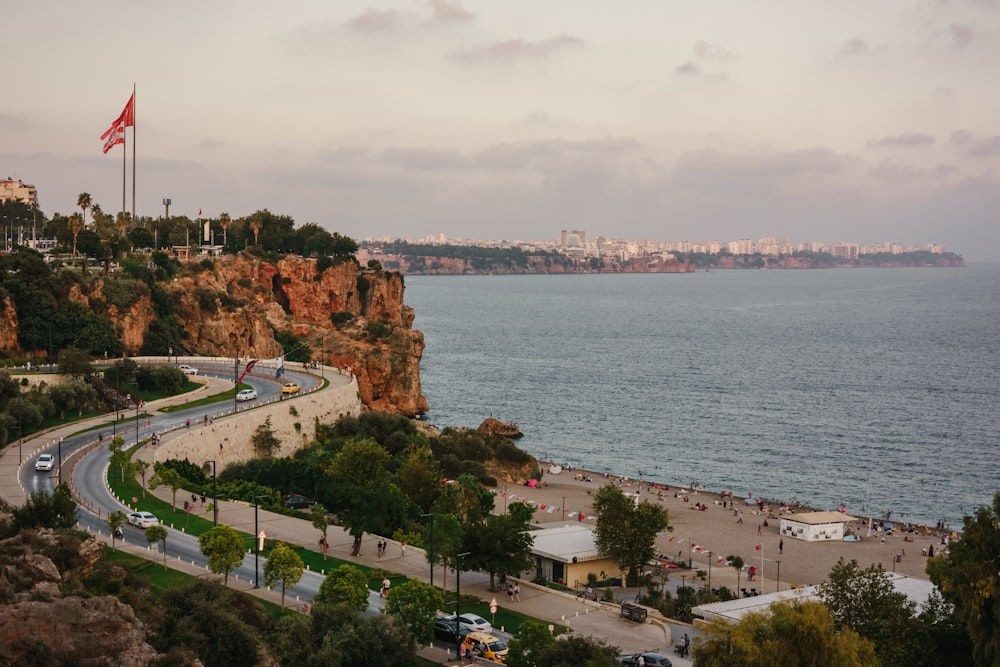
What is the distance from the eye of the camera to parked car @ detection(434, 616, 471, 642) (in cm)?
3281

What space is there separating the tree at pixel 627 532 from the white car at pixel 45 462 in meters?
25.3

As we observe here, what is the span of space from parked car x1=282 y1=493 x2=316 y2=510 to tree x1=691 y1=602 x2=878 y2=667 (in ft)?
97.6

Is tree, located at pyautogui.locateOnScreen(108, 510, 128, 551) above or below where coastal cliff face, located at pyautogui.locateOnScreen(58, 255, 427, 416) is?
below

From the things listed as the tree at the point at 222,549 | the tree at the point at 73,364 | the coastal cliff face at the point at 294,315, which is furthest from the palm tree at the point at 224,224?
the tree at the point at 222,549

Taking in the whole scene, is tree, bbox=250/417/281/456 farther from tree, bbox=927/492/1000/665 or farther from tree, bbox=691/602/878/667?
tree, bbox=927/492/1000/665

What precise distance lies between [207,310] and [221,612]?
65.2 meters

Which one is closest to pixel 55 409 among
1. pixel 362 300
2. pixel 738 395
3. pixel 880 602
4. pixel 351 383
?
pixel 351 383

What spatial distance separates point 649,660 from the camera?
101 ft

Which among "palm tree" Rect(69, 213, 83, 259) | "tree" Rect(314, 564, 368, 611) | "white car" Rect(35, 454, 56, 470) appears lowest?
"tree" Rect(314, 564, 368, 611)

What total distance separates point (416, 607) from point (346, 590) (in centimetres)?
221

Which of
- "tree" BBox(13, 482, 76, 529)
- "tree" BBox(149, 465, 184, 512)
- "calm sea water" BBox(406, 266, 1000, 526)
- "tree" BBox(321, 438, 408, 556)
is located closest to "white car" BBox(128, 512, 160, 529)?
"tree" BBox(149, 465, 184, 512)

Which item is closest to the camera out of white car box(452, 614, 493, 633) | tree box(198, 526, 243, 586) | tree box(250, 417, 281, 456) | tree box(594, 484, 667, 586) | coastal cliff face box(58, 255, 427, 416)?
white car box(452, 614, 493, 633)

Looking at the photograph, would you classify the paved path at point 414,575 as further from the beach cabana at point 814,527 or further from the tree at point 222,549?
the beach cabana at point 814,527

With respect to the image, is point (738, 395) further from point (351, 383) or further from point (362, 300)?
point (351, 383)
